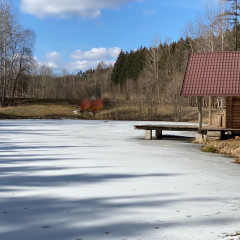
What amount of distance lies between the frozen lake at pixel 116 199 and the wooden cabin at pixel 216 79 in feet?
23.1

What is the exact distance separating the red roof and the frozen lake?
704cm

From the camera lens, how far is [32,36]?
4684 cm

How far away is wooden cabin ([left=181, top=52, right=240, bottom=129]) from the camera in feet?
54.3

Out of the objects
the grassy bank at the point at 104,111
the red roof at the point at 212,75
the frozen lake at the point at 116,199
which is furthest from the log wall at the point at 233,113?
the grassy bank at the point at 104,111

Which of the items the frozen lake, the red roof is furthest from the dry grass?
the frozen lake

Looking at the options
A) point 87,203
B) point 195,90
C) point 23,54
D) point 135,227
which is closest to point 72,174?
point 87,203

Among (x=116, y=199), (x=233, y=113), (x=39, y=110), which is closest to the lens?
(x=116, y=199)

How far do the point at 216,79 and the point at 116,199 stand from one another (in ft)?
42.6

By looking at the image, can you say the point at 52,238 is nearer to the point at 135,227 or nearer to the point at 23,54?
the point at 135,227

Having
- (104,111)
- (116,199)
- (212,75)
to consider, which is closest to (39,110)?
(104,111)

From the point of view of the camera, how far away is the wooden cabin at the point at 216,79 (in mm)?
16562

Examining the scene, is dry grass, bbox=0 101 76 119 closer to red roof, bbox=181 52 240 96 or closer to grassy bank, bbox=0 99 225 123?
grassy bank, bbox=0 99 225 123

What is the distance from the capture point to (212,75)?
686 inches

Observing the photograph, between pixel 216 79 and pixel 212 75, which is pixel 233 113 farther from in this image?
pixel 212 75
